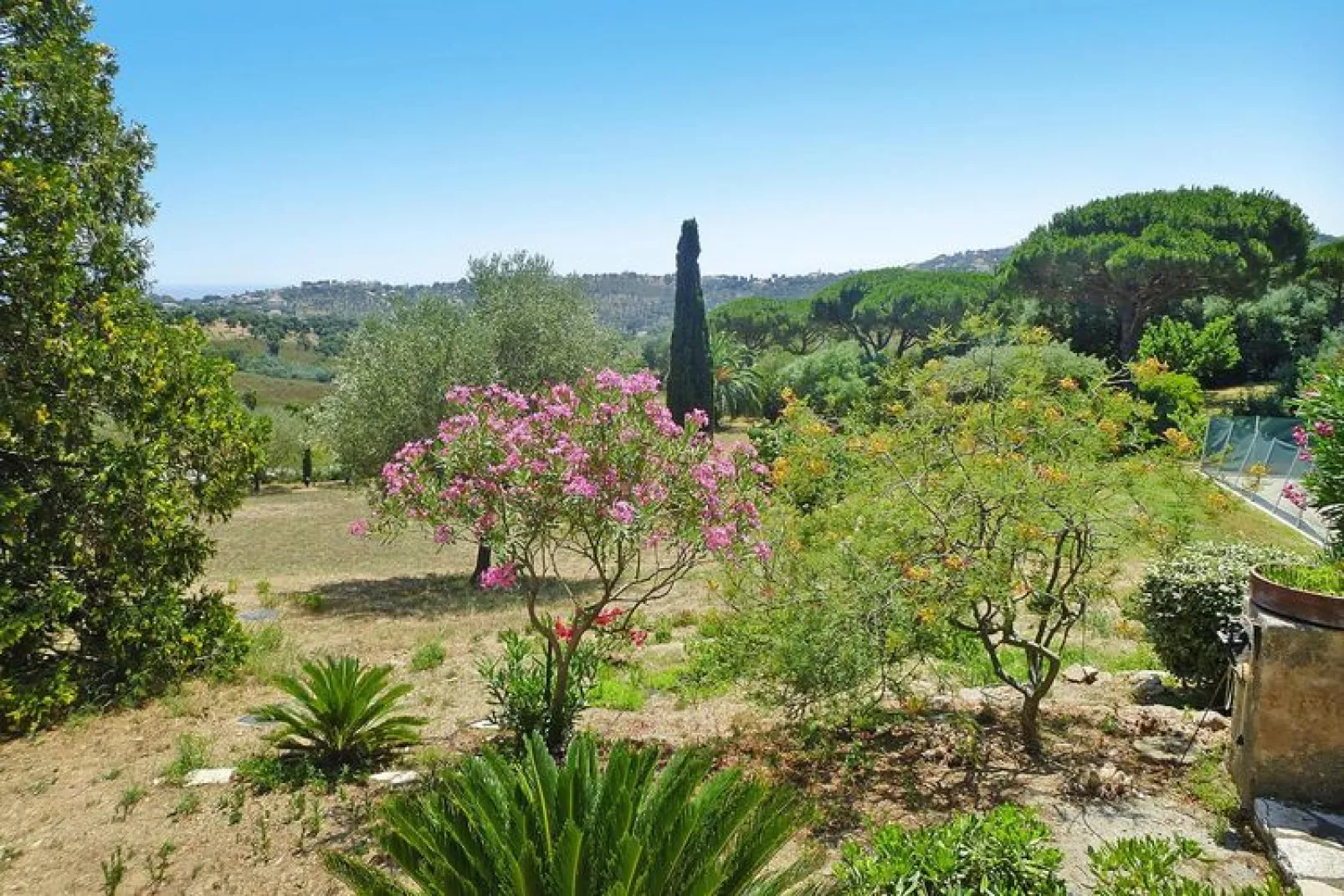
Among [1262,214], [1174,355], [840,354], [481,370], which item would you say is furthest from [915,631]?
[840,354]

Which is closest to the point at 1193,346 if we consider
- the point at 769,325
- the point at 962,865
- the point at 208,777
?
the point at 962,865

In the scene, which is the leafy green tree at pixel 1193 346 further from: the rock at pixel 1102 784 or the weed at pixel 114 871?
the weed at pixel 114 871

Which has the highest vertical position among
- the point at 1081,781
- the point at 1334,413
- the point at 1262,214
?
the point at 1262,214

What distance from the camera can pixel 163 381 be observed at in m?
8.73

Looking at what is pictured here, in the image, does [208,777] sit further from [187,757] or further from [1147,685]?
[1147,685]

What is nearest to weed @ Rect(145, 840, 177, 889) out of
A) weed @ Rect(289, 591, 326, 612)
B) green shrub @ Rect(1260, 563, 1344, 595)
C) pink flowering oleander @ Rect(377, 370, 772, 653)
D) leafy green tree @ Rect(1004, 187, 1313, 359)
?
pink flowering oleander @ Rect(377, 370, 772, 653)

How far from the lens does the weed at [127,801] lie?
5902 millimetres

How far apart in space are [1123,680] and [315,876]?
754 centimetres

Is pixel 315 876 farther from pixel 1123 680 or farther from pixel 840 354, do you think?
pixel 840 354

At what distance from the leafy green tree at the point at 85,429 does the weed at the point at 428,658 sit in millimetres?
1979

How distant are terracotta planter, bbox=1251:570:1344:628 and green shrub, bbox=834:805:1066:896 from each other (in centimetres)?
236

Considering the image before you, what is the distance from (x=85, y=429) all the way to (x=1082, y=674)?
10.5 meters

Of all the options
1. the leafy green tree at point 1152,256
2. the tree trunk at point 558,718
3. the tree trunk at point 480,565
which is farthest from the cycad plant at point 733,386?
the tree trunk at point 558,718

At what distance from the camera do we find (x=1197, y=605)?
7203 mm
